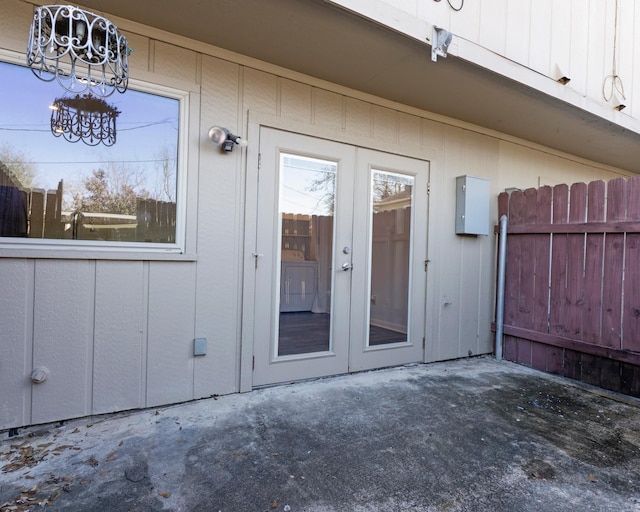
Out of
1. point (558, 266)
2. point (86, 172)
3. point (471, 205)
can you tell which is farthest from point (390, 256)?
point (86, 172)

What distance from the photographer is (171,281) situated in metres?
2.59

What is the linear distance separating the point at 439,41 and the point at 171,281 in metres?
2.53

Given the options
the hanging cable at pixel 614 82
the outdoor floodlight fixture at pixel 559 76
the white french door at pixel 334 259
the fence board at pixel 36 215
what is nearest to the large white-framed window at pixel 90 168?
the fence board at pixel 36 215

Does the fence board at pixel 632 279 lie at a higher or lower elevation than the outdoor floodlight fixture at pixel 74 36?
lower

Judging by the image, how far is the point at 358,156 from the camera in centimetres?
333

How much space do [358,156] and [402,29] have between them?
1.15m

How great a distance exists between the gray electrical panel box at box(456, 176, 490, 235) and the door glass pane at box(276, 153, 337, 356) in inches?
61.0

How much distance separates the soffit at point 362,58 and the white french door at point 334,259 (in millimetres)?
567

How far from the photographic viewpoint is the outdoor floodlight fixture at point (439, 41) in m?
2.46

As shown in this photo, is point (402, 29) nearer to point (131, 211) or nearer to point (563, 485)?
point (131, 211)

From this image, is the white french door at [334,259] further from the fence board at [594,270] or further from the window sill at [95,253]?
the fence board at [594,270]

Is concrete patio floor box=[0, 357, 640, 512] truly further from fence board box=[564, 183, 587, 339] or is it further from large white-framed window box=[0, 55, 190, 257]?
large white-framed window box=[0, 55, 190, 257]

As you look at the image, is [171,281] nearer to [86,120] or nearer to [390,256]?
[86,120]

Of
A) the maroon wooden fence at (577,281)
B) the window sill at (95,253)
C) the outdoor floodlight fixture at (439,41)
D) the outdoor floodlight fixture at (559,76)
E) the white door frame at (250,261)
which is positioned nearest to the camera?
the window sill at (95,253)
